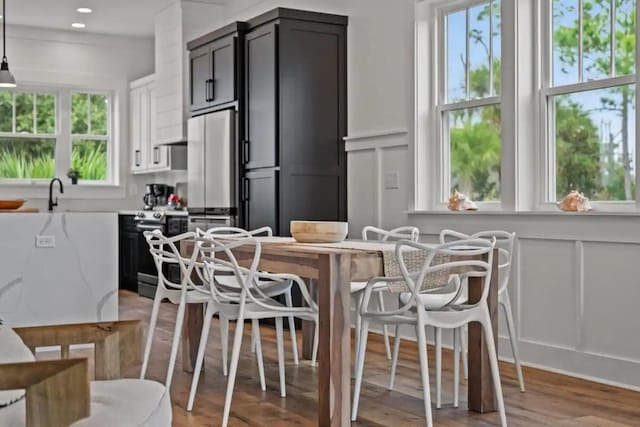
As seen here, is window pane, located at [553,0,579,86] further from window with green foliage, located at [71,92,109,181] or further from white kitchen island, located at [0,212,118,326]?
window with green foliage, located at [71,92,109,181]

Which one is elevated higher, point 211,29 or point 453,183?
point 211,29

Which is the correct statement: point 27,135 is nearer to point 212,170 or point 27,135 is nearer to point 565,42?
point 212,170

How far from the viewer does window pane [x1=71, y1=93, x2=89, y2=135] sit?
9.51 metres

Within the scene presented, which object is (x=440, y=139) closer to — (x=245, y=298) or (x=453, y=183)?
(x=453, y=183)

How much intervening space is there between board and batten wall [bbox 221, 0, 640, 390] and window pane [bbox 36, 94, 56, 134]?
4.41 m

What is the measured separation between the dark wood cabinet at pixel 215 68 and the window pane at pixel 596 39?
2896 mm

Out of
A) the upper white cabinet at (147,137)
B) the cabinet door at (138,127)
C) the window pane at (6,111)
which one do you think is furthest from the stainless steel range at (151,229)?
the window pane at (6,111)

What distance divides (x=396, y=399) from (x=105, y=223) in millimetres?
2362

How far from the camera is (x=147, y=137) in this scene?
30.1 feet

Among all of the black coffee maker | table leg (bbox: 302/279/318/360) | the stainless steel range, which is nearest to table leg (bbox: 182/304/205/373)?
table leg (bbox: 302/279/318/360)

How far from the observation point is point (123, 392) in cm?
202

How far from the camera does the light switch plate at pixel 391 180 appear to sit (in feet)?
18.8

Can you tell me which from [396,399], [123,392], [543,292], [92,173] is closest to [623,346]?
[543,292]

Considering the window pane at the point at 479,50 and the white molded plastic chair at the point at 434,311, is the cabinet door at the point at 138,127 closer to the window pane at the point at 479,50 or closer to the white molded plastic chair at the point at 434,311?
the window pane at the point at 479,50
